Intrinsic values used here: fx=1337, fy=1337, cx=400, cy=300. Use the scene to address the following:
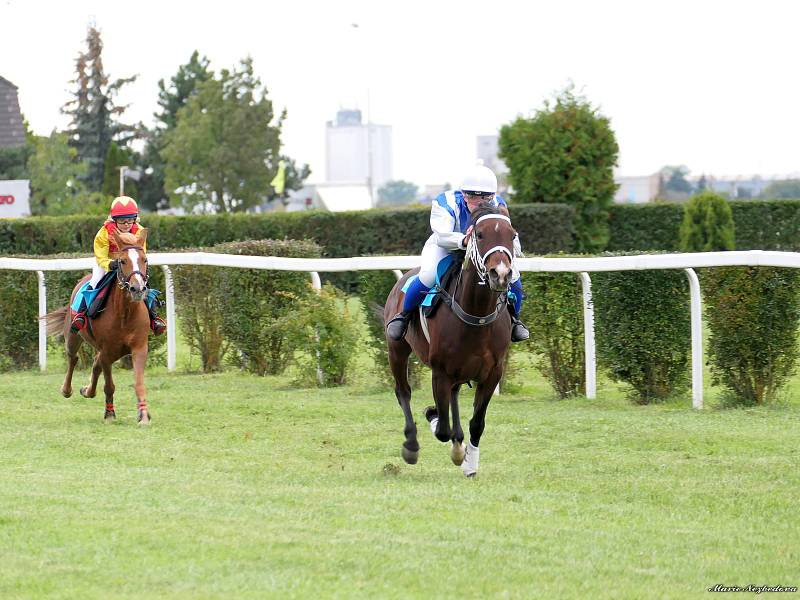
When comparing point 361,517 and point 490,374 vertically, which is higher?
point 490,374

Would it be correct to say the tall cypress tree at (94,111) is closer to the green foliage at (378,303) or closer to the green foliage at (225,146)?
the green foliage at (225,146)

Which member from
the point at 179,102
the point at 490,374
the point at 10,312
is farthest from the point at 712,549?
the point at 179,102

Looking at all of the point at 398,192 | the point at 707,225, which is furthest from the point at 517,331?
the point at 398,192

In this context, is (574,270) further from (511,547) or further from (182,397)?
(511,547)

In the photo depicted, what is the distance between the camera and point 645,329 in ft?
38.2

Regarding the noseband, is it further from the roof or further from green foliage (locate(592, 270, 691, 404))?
the roof

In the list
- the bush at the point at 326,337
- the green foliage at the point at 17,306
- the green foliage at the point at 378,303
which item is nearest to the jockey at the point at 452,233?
the green foliage at the point at 378,303

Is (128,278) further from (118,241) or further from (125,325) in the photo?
(125,325)

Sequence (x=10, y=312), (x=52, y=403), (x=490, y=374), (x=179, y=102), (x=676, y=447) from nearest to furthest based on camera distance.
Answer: (x=490, y=374) → (x=676, y=447) → (x=52, y=403) → (x=10, y=312) → (x=179, y=102)

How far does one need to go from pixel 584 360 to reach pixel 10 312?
A: 25.5ft

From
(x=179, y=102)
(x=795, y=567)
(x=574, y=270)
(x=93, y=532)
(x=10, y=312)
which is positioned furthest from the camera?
(x=179, y=102)

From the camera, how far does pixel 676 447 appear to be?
9.47 metres

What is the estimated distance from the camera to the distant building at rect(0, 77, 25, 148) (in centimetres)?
5675

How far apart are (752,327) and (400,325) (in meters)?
3.52
